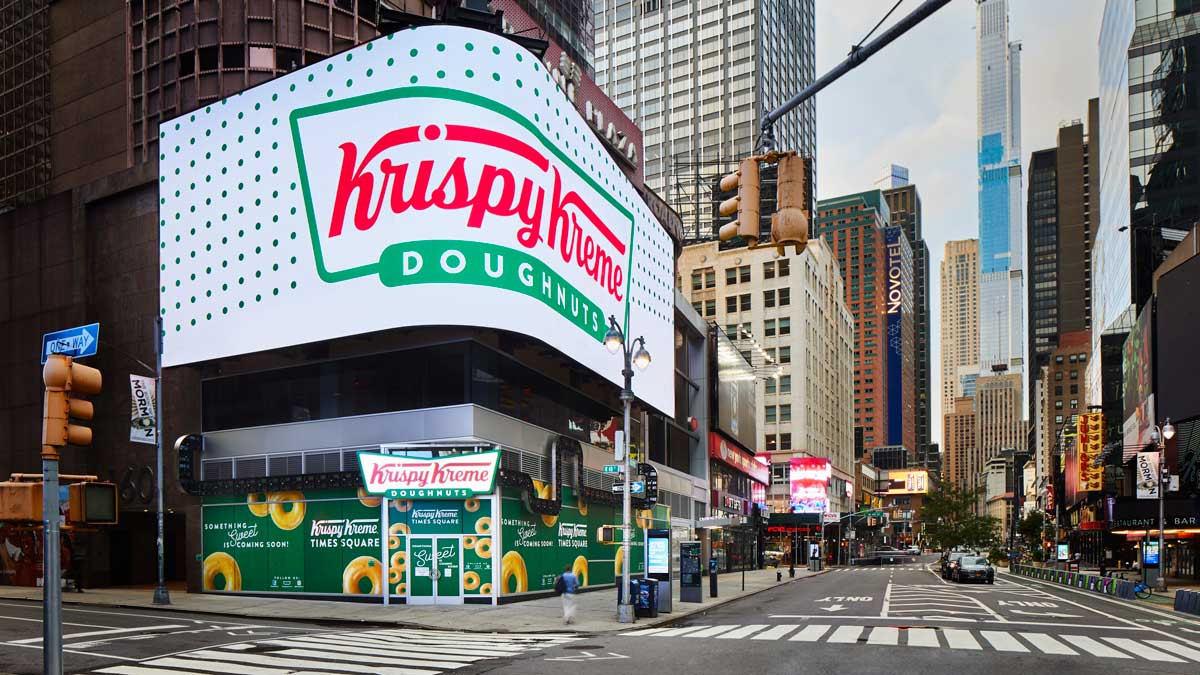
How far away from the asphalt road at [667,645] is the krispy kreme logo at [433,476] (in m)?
5.82

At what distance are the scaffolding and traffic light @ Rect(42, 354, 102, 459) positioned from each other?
180 ft

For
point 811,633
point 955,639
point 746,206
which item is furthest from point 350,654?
point 746,206

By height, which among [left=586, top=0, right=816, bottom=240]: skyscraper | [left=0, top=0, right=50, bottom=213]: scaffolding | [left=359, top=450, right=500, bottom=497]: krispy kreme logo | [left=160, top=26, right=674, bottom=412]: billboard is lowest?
[left=359, top=450, right=500, bottom=497]: krispy kreme logo

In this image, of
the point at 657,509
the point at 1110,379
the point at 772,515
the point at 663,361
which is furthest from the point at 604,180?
the point at 1110,379

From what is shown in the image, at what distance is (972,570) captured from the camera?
178ft

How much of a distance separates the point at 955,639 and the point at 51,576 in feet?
63.0

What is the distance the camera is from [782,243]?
32.3 ft

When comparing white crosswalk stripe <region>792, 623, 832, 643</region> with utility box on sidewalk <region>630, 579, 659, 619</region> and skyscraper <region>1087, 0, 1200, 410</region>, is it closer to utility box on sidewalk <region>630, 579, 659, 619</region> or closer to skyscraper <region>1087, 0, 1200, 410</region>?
utility box on sidewalk <region>630, 579, 659, 619</region>

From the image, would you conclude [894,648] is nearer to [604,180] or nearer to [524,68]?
[524,68]

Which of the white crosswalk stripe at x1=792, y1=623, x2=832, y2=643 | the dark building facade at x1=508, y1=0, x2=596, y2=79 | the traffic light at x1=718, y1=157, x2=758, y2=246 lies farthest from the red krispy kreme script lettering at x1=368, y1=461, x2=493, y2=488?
the dark building facade at x1=508, y1=0, x2=596, y2=79

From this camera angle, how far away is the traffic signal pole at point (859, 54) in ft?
28.7

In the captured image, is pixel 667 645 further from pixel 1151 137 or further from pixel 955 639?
pixel 1151 137

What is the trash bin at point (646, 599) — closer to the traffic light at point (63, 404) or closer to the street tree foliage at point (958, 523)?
the traffic light at point (63, 404)

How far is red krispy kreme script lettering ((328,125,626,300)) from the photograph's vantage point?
33.2 meters
